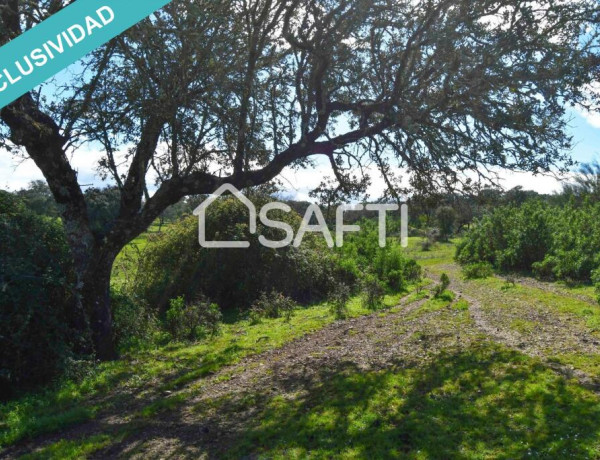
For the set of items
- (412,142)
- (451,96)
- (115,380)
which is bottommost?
(115,380)

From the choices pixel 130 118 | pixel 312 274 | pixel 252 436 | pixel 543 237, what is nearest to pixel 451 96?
pixel 130 118

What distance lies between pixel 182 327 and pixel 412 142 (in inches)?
271

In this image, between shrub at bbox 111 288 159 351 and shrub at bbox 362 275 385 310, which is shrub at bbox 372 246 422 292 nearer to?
shrub at bbox 362 275 385 310

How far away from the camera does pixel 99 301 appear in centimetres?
977

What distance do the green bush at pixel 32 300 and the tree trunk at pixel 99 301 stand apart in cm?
36

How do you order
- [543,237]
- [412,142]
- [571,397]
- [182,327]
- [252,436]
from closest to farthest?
[252,436] < [571,397] < [412,142] < [182,327] < [543,237]

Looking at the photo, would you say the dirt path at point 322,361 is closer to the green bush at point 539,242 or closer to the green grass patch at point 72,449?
the green grass patch at point 72,449

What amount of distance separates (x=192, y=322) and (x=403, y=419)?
7448mm

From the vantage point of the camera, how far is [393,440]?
530 cm

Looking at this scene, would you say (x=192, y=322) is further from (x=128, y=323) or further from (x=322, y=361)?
(x=322, y=361)

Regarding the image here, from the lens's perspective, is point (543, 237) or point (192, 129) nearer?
point (192, 129)

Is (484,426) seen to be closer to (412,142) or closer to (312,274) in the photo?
(412,142)

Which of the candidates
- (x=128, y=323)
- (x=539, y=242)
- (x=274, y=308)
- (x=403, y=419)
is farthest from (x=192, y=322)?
(x=539, y=242)

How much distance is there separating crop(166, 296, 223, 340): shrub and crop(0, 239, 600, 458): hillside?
0.72m
